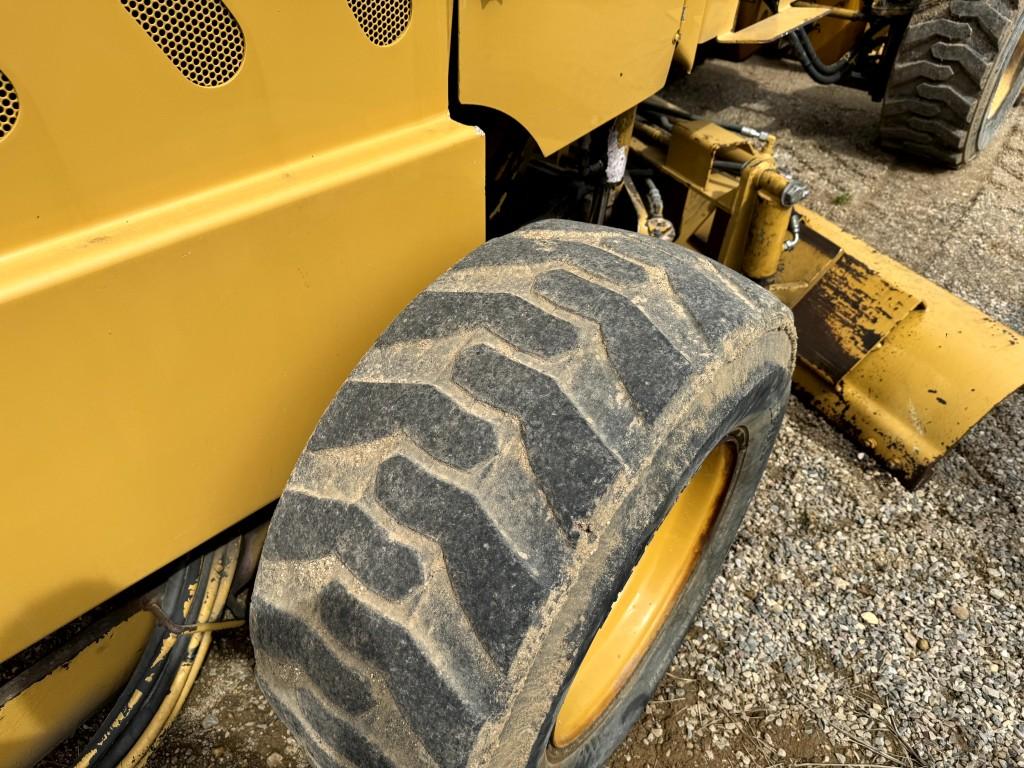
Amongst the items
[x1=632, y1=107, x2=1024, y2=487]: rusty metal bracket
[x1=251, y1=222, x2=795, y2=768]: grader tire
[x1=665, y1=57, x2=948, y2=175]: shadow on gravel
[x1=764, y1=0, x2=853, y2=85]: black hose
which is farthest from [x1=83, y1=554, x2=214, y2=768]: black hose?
[x1=665, y1=57, x2=948, y2=175]: shadow on gravel

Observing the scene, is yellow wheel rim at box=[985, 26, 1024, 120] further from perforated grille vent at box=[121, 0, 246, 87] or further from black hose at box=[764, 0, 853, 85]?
perforated grille vent at box=[121, 0, 246, 87]

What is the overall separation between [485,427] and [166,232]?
0.41 metres

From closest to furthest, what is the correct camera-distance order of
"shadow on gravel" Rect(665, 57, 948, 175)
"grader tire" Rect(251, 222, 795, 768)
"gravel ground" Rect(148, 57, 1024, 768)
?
"grader tire" Rect(251, 222, 795, 768), "gravel ground" Rect(148, 57, 1024, 768), "shadow on gravel" Rect(665, 57, 948, 175)

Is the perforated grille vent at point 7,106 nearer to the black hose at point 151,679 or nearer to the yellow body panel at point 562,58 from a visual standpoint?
the yellow body panel at point 562,58

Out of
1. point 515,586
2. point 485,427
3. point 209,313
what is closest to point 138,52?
point 209,313

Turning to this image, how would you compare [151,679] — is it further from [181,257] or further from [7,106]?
[7,106]

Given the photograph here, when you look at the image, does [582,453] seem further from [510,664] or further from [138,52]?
[138,52]

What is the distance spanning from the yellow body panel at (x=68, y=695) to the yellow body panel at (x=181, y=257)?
573 mm

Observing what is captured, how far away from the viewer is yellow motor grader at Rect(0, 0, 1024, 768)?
2.31 ft

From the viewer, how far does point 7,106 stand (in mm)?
620

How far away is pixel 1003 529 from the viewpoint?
2.04m

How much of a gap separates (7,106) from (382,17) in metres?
0.43

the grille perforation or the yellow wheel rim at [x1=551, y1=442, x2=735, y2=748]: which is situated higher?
the grille perforation

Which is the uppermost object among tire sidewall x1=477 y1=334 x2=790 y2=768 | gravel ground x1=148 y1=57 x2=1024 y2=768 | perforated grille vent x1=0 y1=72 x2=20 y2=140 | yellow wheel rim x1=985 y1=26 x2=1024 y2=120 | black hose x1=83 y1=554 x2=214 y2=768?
perforated grille vent x1=0 y1=72 x2=20 y2=140
